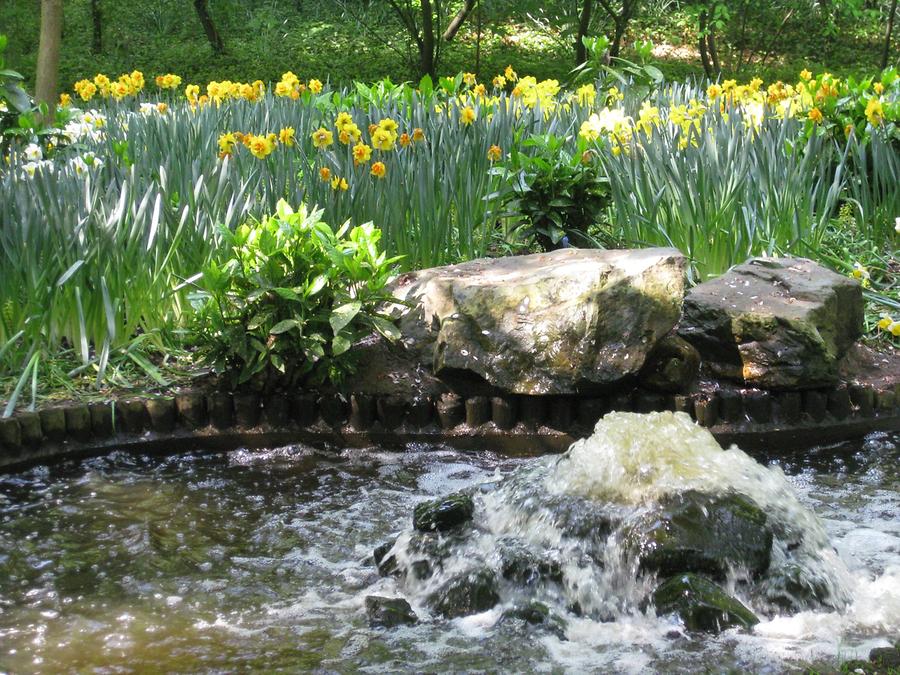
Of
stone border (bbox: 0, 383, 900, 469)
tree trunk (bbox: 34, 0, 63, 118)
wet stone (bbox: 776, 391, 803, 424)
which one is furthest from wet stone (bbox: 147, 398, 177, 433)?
tree trunk (bbox: 34, 0, 63, 118)

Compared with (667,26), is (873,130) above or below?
below

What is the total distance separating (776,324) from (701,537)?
145 centimetres

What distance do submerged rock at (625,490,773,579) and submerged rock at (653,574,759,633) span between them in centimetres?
8

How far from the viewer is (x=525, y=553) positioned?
110 inches

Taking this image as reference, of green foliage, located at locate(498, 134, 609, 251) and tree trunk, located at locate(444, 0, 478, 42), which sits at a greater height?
tree trunk, located at locate(444, 0, 478, 42)

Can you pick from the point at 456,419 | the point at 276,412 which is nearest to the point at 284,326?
the point at 276,412

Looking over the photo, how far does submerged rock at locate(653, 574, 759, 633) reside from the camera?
8.17 ft

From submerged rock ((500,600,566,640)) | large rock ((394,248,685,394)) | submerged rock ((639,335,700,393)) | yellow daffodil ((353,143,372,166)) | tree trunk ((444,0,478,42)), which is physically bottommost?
submerged rock ((500,600,566,640))

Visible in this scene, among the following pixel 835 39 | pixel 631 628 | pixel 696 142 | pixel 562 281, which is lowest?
pixel 631 628

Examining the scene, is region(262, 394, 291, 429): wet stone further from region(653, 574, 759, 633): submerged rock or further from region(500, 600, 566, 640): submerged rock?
region(653, 574, 759, 633): submerged rock

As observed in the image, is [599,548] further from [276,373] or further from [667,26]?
[667,26]

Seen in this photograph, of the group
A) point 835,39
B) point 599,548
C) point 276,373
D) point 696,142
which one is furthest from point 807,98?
point 835,39

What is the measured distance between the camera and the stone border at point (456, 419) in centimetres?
385

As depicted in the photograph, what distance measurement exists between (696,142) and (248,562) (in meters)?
3.08
